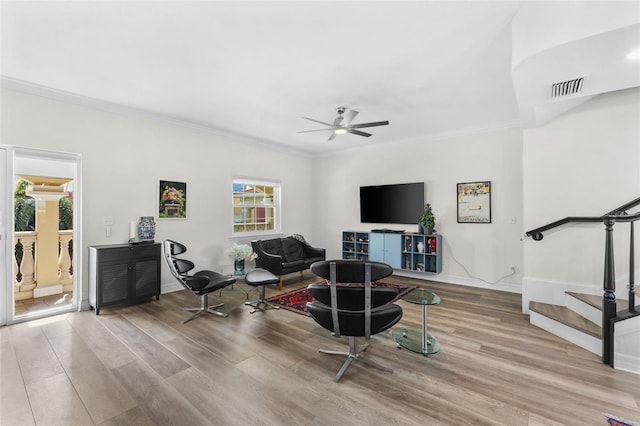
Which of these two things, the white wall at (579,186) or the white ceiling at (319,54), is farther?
the white wall at (579,186)

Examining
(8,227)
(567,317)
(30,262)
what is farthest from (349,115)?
(30,262)

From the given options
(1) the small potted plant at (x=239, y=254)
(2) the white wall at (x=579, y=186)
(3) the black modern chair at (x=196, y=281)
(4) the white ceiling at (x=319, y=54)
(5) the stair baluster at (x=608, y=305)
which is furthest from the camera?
(1) the small potted plant at (x=239, y=254)

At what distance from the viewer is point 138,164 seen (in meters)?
4.41

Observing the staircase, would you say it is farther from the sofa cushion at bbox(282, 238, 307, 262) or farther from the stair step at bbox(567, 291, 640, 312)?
the sofa cushion at bbox(282, 238, 307, 262)

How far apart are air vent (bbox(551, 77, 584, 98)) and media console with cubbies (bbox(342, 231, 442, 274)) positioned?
305 cm

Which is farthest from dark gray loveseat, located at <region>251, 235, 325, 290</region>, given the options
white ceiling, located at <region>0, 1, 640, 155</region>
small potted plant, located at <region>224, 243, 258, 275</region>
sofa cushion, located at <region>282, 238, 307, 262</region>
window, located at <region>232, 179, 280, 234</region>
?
white ceiling, located at <region>0, 1, 640, 155</region>

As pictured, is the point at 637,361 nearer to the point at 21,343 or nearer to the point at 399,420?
the point at 399,420

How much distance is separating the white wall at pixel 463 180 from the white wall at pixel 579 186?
1135 millimetres

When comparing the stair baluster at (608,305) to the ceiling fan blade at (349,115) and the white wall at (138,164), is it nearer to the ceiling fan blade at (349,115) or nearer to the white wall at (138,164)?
the ceiling fan blade at (349,115)

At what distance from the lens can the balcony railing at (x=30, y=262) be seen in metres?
3.78

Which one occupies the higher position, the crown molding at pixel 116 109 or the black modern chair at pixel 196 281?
the crown molding at pixel 116 109

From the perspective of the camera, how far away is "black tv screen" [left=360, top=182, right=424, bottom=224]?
5766 millimetres

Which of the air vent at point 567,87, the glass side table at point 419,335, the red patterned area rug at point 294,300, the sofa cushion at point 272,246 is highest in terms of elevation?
the air vent at point 567,87

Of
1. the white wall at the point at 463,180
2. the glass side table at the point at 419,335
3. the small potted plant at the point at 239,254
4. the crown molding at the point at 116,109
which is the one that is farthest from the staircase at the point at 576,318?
the crown molding at the point at 116,109
